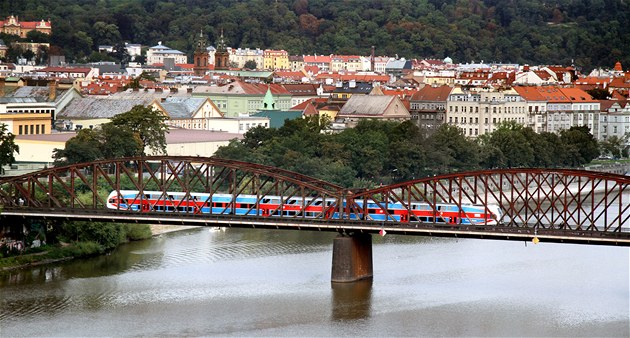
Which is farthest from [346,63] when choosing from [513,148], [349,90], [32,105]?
[32,105]

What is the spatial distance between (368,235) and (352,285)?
153cm

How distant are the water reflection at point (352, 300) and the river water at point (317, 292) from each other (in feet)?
0.12

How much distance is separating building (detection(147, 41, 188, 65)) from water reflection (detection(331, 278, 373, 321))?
332ft

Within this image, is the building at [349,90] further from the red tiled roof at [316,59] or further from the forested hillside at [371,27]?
the forested hillside at [371,27]

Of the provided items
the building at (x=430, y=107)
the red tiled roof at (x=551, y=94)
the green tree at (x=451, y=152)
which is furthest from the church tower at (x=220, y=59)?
the green tree at (x=451, y=152)

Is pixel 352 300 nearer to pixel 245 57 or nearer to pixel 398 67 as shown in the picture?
pixel 398 67

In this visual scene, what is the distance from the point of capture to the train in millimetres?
45000

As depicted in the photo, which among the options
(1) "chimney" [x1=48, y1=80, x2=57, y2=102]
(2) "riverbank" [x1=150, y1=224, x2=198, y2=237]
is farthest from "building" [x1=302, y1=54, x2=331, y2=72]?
(2) "riverbank" [x1=150, y1=224, x2=198, y2=237]

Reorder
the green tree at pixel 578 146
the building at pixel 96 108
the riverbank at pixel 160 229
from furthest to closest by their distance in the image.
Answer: the green tree at pixel 578 146
the building at pixel 96 108
the riverbank at pixel 160 229

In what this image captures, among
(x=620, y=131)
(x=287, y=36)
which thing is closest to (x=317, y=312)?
(x=620, y=131)

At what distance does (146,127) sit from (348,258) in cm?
2663

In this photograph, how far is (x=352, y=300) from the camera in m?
41.2

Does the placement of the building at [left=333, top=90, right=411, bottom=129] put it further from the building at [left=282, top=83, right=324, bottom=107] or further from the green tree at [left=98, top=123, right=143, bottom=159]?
the green tree at [left=98, top=123, right=143, bottom=159]

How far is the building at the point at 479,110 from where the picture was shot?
8719 centimetres
